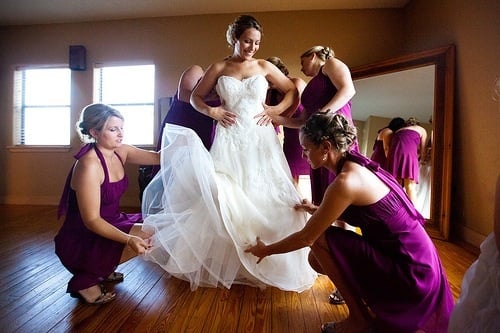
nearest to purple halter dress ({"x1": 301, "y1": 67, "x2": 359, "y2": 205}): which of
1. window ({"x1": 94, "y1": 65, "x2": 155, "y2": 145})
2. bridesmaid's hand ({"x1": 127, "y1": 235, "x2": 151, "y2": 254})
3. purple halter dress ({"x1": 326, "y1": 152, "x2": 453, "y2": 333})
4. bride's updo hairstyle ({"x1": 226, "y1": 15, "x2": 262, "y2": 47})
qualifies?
bride's updo hairstyle ({"x1": 226, "y1": 15, "x2": 262, "y2": 47})

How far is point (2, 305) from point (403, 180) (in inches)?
127

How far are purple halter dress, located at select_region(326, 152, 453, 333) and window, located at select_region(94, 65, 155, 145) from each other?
146 inches

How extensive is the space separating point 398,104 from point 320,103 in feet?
6.22

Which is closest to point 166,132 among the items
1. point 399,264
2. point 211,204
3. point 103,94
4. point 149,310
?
point 211,204

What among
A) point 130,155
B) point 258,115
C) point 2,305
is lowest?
point 2,305

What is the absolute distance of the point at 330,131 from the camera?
1.14 metres

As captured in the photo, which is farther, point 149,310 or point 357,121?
point 357,121

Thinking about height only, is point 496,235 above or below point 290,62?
below

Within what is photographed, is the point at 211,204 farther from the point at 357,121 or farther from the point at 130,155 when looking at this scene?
the point at 357,121

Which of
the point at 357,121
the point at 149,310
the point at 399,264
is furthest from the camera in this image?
the point at 357,121

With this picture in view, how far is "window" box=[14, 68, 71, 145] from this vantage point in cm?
454

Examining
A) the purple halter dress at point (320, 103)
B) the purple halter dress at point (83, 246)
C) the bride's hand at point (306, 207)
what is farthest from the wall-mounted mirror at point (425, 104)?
the purple halter dress at point (83, 246)

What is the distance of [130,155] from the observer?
5.67 feet

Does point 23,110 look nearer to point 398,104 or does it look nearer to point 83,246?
point 83,246
